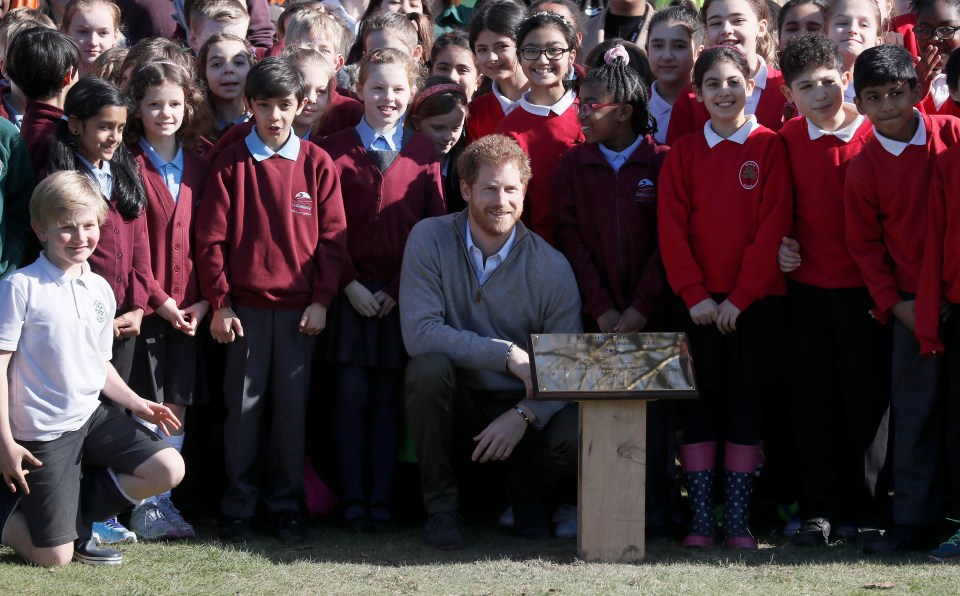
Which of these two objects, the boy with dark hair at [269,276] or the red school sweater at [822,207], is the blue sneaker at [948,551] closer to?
the red school sweater at [822,207]

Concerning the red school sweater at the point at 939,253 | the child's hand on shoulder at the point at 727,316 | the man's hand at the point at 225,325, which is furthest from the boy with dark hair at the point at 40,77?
the red school sweater at the point at 939,253

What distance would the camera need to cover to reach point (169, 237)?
532cm

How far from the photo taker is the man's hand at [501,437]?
16.8 feet

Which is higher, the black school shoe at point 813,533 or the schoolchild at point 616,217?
the schoolchild at point 616,217

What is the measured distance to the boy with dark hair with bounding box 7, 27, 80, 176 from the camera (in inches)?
207

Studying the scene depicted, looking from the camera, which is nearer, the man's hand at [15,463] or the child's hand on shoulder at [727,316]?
the man's hand at [15,463]

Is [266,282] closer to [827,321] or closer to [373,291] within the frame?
[373,291]

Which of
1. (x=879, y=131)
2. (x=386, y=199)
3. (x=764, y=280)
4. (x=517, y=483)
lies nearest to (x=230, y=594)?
(x=517, y=483)

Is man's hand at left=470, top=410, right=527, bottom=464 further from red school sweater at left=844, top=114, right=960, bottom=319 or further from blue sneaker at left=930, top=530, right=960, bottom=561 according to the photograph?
blue sneaker at left=930, top=530, right=960, bottom=561

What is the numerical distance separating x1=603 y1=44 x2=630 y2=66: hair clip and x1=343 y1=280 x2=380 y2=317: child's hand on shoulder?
162 cm

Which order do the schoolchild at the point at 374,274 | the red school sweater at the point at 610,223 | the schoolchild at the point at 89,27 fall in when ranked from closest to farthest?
the red school sweater at the point at 610,223 → the schoolchild at the point at 374,274 → the schoolchild at the point at 89,27

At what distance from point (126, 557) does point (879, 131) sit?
3553 mm

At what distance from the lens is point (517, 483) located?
17.7 feet

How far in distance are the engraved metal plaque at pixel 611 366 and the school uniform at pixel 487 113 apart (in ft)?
5.78
